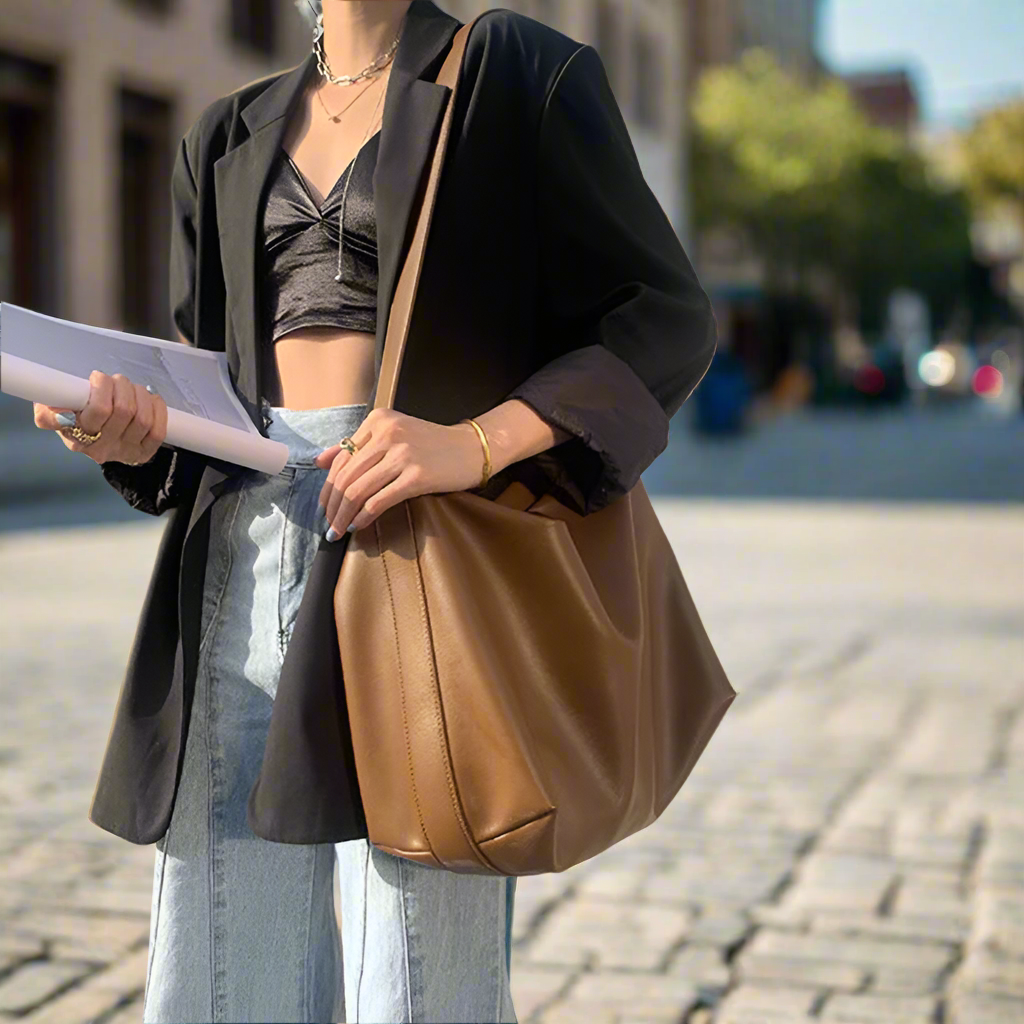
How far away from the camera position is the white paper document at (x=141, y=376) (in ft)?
5.82

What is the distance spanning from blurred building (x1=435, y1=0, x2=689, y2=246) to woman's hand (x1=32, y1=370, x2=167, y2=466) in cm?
3540

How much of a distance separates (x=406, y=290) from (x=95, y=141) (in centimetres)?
2168

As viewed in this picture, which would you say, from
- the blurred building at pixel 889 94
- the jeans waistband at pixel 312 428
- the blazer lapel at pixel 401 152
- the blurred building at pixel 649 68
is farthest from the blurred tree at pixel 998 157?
the jeans waistband at pixel 312 428

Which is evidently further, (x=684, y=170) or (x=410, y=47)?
(x=684, y=170)

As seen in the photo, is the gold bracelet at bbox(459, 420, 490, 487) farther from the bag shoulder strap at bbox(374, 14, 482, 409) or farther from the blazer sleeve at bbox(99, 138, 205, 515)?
the blazer sleeve at bbox(99, 138, 205, 515)

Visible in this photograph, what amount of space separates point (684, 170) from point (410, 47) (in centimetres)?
4345

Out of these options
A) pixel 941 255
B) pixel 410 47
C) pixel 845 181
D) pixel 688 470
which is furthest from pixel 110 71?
pixel 941 255

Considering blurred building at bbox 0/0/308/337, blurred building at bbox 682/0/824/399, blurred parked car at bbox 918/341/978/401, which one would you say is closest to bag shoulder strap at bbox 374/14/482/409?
blurred building at bbox 0/0/308/337

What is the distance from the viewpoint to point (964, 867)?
15.1ft

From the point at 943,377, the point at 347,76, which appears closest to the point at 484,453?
the point at 347,76

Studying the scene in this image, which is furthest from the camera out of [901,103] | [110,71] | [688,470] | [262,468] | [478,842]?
[901,103]

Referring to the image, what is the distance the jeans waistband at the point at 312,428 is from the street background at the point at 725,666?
1921 millimetres

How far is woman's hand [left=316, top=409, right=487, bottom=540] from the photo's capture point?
181cm

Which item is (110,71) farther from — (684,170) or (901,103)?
(901,103)
